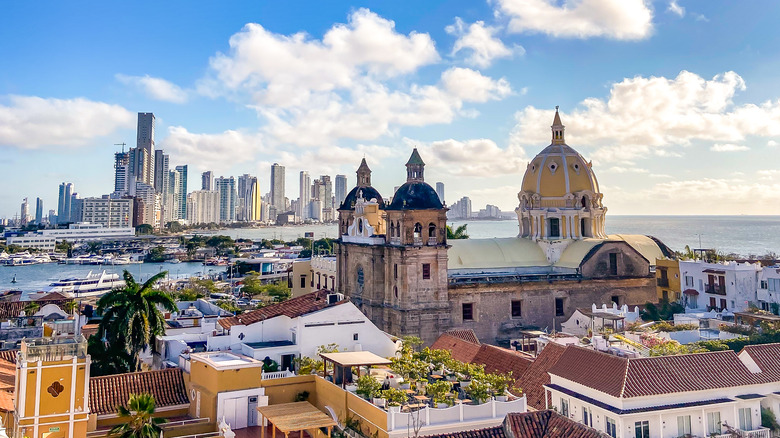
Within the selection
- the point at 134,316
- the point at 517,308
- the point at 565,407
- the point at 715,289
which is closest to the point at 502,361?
the point at 565,407

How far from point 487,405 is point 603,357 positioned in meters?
4.17

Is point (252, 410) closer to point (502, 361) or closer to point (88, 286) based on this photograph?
point (502, 361)

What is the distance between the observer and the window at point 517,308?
41.5 meters

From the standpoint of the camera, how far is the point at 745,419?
1977 cm

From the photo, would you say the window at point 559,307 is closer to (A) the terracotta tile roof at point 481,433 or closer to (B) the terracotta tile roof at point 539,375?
(B) the terracotta tile roof at point 539,375

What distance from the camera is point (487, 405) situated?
18.9 meters

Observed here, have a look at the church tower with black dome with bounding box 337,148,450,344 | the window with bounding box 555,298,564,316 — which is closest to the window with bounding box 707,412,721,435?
the church tower with black dome with bounding box 337,148,450,344

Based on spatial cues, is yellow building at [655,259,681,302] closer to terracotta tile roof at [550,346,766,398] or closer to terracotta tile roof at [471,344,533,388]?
terracotta tile roof at [471,344,533,388]

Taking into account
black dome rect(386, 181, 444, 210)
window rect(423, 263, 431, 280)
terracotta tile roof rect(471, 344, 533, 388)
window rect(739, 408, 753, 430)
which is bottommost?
window rect(739, 408, 753, 430)

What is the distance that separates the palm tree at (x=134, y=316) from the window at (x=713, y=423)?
776 inches

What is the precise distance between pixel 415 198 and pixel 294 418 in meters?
21.2

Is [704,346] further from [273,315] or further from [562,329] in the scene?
[273,315]

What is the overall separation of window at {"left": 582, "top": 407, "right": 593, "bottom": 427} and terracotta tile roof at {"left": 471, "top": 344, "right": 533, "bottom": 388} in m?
5.26

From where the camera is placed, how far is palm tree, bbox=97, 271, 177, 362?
84.0 ft
